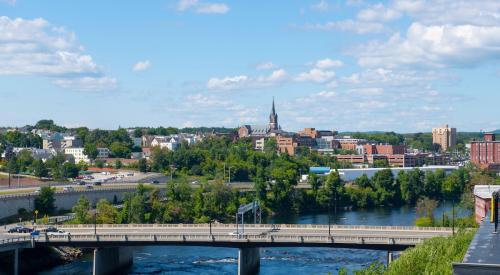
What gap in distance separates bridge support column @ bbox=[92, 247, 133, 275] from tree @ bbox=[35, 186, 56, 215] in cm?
3021

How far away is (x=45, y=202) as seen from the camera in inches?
3999

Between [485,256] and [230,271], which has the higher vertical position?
[485,256]

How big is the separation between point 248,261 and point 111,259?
11.5m

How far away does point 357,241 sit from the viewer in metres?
64.3

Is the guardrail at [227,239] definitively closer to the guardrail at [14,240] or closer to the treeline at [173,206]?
the guardrail at [14,240]

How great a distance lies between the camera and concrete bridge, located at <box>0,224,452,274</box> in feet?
213

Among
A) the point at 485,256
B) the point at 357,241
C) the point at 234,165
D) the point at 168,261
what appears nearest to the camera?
the point at 485,256

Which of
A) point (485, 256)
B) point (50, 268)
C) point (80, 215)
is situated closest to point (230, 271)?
point (50, 268)

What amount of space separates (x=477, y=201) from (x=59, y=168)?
3279 inches

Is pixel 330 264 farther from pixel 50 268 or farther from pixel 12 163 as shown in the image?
pixel 12 163

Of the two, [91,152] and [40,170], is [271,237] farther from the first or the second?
[91,152]

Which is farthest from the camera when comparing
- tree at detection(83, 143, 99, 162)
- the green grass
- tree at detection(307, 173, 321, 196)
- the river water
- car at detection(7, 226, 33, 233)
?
tree at detection(83, 143, 99, 162)

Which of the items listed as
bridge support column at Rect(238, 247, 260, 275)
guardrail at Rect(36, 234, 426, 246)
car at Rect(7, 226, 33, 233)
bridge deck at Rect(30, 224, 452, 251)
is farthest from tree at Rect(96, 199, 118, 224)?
bridge support column at Rect(238, 247, 260, 275)

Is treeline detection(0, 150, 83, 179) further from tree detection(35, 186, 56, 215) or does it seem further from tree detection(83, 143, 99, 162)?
tree detection(35, 186, 56, 215)
